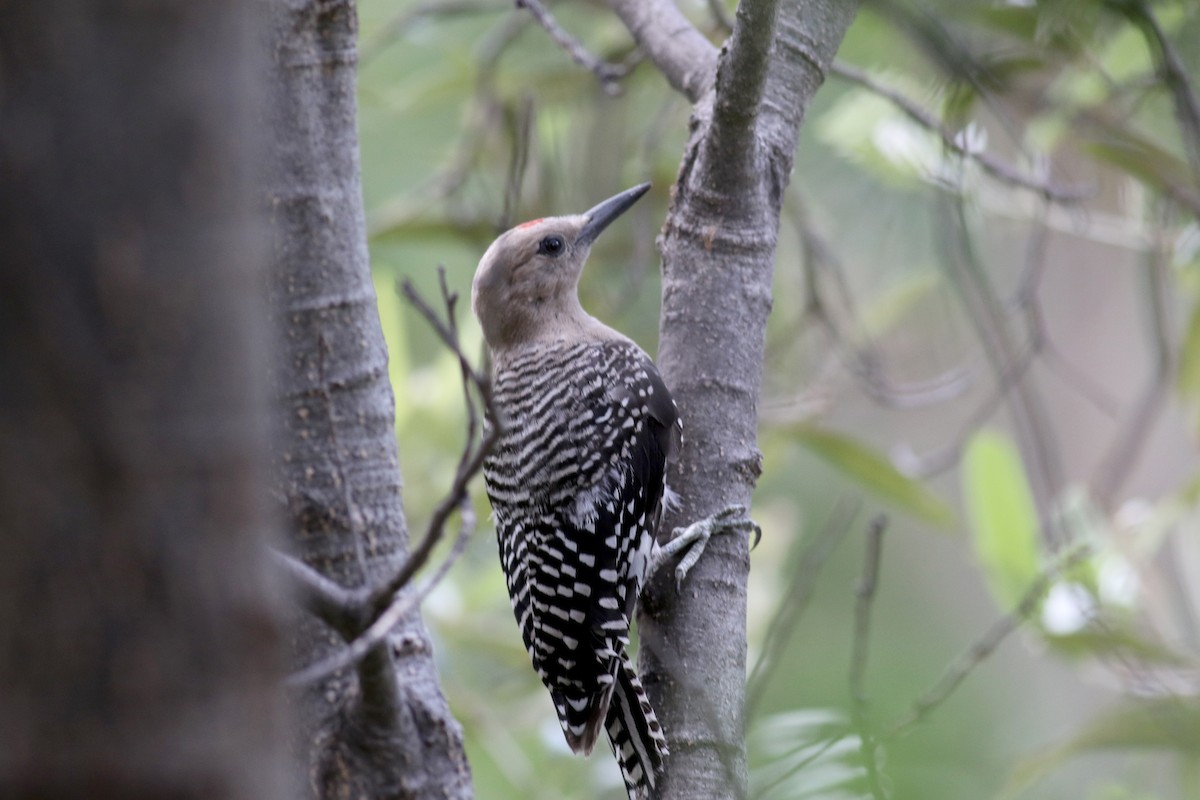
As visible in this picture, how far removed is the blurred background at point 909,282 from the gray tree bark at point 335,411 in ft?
1.04

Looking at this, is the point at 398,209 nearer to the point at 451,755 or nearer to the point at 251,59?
the point at 451,755

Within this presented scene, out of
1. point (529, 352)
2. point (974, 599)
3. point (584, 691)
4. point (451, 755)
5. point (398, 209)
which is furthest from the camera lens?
→ point (974, 599)

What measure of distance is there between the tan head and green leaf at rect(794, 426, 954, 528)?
0.84 metres

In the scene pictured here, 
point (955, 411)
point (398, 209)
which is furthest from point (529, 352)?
point (955, 411)

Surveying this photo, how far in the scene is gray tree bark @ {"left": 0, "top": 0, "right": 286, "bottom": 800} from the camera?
0.52 metres

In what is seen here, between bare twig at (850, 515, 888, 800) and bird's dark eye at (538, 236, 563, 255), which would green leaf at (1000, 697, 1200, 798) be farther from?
bird's dark eye at (538, 236, 563, 255)

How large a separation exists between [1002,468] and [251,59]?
262cm

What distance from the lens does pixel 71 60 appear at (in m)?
0.53

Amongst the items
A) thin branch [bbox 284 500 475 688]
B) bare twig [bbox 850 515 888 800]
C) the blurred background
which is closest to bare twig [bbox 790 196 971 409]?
the blurred background

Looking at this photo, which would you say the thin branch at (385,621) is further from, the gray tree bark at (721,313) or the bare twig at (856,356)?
the bare twig at (856,356)

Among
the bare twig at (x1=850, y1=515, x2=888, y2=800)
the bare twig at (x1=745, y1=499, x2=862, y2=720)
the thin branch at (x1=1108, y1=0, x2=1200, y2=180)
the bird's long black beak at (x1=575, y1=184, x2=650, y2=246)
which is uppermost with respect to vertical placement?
the thin branch at (x1=1108, y1=0, x2=1200, y2=180)

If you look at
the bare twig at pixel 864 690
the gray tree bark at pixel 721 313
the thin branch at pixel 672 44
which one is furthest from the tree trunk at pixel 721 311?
the bare twig at pixel 864 690

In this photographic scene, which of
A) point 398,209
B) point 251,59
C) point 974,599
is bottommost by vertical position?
point 974,599

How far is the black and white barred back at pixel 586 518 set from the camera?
2.01 metres
